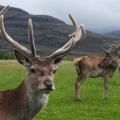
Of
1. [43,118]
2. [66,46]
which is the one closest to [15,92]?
[66,46]

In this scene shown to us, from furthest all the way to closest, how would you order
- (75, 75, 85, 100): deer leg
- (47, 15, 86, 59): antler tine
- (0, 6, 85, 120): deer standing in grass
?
(75, 75, 85, 100): deer leg → (47, 15, 86, 59): antler tine → (0, 6, 85, 120): deer standing in grass

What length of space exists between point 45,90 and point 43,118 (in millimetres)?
6789

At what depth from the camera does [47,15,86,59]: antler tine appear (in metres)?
9.79

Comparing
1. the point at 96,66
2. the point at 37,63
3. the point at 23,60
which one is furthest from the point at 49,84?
the point at 96,66

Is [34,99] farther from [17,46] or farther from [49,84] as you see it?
[17,46]

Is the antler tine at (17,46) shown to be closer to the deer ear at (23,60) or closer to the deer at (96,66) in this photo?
the deer ear at (23,60)

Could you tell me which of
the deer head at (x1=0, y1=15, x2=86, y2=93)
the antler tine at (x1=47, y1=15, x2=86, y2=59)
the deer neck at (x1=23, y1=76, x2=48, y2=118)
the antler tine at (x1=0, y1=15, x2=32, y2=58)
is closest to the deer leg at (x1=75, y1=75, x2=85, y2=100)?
the antler tine at (x1=47, y1=15, x2=86, y2=59)

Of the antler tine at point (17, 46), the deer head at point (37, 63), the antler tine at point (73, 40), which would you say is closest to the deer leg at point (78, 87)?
the antler tine at point (73, 40)

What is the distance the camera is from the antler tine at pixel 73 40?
9.79 meters

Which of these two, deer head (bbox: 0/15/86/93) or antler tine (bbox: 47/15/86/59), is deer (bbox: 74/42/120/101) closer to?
antler tine (bbox: 47/15/86/59)

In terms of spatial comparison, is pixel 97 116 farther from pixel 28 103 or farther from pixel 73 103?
pixel 28 103

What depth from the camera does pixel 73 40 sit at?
10.2 metres

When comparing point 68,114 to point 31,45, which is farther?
point 68,114

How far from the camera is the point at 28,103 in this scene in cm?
935
